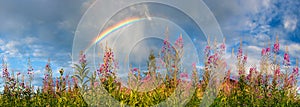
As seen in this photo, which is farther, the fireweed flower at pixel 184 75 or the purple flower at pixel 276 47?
the purple flower at pixel 276 47

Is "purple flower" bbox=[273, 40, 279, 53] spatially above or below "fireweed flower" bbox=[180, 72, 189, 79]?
above

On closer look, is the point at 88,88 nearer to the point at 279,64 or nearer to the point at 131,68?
the point at 131,68

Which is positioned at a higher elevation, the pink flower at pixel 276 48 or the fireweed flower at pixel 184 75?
the pink flower at pixel 276 48

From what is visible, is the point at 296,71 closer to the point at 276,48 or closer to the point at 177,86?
the point at 276,48

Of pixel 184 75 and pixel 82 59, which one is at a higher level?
pixel 82 59

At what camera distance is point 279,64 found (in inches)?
298

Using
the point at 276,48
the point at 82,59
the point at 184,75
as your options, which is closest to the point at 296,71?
the point at 276,48

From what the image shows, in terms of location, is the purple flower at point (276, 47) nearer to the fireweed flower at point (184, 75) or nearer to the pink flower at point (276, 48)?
the pink flower at point (276, 48)

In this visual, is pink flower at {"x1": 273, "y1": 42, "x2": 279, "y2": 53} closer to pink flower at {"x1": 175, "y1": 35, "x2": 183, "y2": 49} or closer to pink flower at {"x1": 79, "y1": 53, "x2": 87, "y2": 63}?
pink flower at {"x1": 175, "y1": 35, "x2": 183, "y2": 49}

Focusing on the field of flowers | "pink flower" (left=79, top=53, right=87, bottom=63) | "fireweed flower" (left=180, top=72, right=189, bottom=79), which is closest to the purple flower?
the field of flowers

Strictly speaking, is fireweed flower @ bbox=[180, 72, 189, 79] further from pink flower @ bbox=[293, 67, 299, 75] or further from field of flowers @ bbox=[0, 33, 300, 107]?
pink flower @ bbox=[293, 67, 299, 75]

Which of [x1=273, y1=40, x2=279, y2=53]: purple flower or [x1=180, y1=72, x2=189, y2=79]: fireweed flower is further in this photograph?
[x1=273, y1=40, x2=279, y2=53]: purple flower

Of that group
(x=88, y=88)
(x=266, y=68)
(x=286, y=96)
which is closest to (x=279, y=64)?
(x=266, y=68)

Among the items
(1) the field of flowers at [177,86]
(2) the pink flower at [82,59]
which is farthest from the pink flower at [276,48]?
(2) the pink flower at [82,59]
